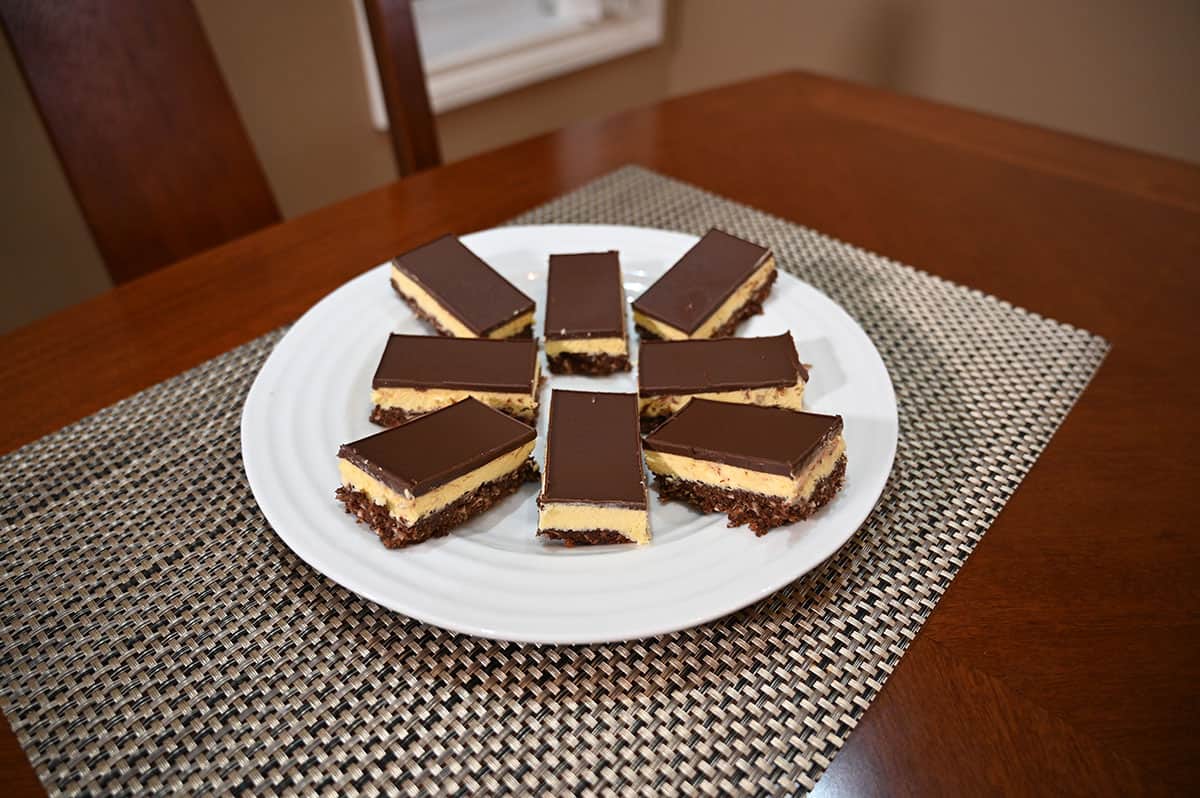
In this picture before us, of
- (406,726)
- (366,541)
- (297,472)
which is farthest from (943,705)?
(297,472)

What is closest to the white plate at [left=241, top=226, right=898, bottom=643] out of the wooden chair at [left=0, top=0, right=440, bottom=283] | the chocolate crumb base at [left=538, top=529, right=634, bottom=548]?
the chocolate crumb base at [left=538, top=529, right=634, bottom=548]

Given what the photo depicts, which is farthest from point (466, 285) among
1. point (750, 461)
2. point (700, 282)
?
point (750, 461)

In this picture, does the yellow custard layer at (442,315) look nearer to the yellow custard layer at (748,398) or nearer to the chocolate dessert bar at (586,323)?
the chocolate dessert bar at (586,323)

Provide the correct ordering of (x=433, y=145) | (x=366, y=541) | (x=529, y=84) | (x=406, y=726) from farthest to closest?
(x=529, y=84)
(x=433, y=145)
(x=366, y=541)
(x=406, y=726)

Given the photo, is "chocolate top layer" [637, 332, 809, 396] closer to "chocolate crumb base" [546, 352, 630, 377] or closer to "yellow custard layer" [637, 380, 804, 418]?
"yellow custard layer" [637, 380, 804, 418]

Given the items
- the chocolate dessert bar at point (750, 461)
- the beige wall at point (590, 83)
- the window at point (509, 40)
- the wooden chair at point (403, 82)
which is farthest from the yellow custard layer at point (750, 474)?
the window at point (509, 40)

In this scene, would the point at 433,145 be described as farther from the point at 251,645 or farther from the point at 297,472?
the point at 251,645

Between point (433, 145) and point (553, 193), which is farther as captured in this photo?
point (433, 145)
